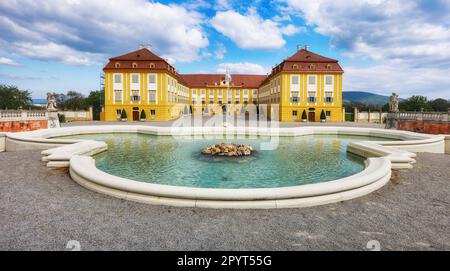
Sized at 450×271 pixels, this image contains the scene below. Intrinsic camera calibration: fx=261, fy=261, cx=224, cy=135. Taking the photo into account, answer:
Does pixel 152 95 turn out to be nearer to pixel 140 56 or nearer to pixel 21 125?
pixel 140 56

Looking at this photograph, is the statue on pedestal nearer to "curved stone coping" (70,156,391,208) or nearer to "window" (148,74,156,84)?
"window" (148,74,156,84)

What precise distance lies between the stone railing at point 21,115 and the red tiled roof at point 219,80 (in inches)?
1961

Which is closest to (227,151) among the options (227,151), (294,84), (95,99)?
(227,151)

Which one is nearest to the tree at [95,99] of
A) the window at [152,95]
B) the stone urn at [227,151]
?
the window at [152,95]

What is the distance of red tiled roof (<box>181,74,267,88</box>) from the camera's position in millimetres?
72188

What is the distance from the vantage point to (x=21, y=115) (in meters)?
20.1

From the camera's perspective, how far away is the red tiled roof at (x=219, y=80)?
2842 inches

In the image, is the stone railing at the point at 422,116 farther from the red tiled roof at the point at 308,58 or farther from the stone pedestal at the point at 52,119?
the stone pedestal at the point at 52,119

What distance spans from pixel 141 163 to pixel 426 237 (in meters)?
9.15

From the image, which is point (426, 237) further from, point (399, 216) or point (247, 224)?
point (247, 224)

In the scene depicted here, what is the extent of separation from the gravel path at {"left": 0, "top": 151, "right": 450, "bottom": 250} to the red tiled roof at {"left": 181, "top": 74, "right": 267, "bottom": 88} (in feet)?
219

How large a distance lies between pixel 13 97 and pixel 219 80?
52781mm

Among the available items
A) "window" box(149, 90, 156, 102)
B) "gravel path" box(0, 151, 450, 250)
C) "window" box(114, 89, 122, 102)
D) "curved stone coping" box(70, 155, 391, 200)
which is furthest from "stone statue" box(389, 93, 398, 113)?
"window" box(114, 89, 122, 102)

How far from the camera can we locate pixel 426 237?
4.47 m
